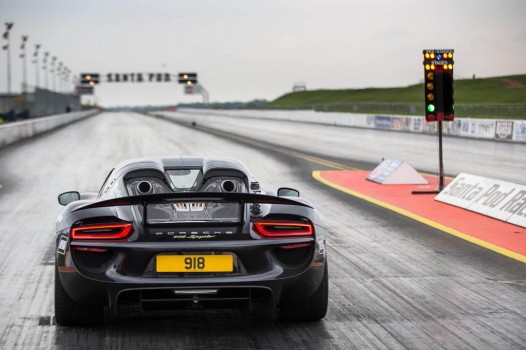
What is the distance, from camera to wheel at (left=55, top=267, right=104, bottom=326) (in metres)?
5.89

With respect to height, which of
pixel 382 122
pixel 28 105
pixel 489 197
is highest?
pixel 28 105

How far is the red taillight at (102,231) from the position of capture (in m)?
5.60

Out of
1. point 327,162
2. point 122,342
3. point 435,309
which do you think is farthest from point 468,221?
point 327,162

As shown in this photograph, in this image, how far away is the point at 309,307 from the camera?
614 centimetres

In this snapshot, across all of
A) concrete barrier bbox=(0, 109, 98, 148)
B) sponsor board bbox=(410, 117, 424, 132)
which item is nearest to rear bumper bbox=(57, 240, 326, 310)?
concrete barrier bbox=(0, 109, 98, 148)

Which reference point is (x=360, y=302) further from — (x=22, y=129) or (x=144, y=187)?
(x=22, y=129)

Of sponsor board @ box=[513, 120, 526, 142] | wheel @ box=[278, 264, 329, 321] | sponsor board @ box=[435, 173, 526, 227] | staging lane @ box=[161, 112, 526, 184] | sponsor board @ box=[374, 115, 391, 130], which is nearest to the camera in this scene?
wheel @ box=[278, 264, 329, 321]

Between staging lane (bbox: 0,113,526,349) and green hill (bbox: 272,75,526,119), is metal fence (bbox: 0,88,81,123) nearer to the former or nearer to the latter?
green hill (bbox: 272,75,526,119)

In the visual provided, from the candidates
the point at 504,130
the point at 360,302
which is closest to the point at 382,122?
the point at 504,130

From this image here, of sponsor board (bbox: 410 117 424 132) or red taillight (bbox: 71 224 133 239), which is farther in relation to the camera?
sponsor board (bbox: 410 117 424 132)

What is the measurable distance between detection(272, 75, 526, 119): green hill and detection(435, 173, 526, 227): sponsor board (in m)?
26.0

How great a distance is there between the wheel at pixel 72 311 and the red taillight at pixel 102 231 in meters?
0.38

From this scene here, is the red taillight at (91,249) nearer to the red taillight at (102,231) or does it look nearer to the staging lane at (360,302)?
the red taillight at (102,231)

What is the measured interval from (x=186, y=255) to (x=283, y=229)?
2.27ft
